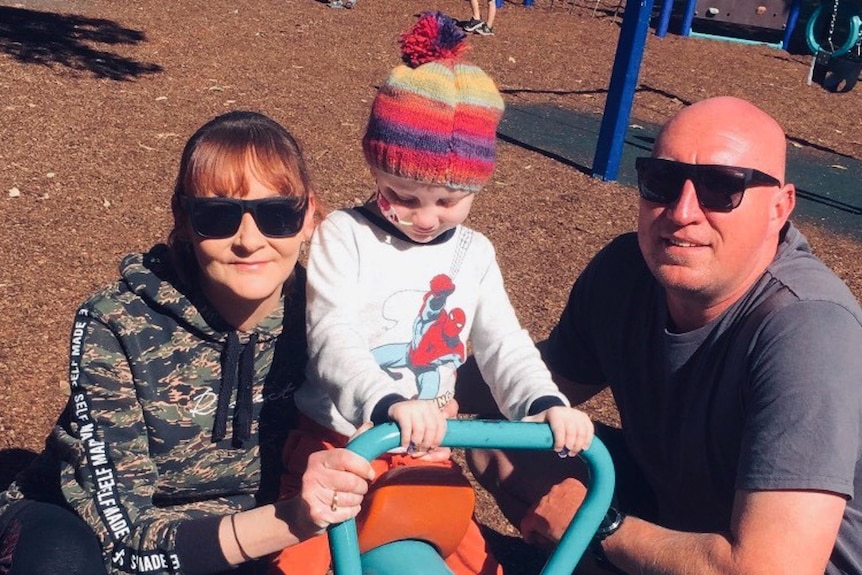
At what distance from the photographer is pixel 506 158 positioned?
809cm

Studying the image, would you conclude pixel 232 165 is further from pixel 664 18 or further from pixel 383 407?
pixel 664 18

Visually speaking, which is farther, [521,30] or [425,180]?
[521,30]

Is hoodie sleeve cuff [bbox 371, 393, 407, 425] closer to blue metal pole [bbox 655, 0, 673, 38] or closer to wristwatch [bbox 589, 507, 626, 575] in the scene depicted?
wristwatch [bbox 589, 507, 626, 575]

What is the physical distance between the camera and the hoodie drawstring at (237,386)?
2605mm

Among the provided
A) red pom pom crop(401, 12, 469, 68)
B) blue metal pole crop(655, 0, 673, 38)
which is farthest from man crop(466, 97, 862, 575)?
blue metal pole crop(655, 0, 673, 38)

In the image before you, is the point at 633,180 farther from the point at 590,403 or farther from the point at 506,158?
the point at 590,403

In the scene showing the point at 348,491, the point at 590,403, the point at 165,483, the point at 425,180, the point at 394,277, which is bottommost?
the point at 590,403

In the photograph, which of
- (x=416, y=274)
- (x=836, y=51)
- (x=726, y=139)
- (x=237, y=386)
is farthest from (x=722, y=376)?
(x=836, y=51)

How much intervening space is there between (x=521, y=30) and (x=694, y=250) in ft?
38.3

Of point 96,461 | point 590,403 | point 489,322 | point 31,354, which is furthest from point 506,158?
point 96,461

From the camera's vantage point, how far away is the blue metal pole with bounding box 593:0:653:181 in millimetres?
7277

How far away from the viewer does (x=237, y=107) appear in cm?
848

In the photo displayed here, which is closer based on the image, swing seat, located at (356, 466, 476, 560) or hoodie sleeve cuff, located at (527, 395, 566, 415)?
swing seat, located at (356, 466, 476, 560)

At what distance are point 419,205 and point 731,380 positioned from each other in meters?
0.90
